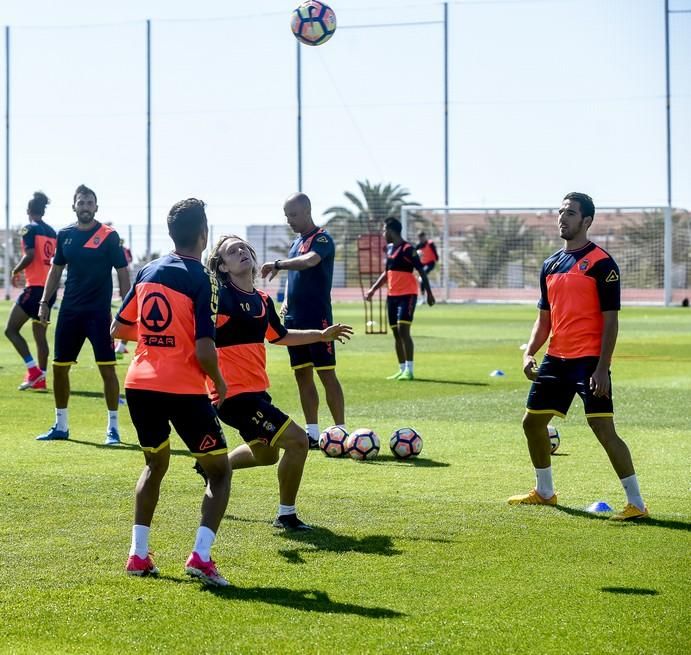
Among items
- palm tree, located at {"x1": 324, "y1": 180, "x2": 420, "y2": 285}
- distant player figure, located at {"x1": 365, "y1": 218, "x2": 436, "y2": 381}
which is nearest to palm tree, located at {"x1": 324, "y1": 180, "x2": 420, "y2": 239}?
palm tree, located at {"x1": 324, "y1": 180, "x2": 420, "y2": 285}

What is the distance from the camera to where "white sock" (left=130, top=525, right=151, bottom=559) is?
686 centimetres

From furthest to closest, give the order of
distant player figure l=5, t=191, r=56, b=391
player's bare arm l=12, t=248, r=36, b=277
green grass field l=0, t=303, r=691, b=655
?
player's bare arm l=12, t=248, r=36, b=277, distant player figure l=5, t=191, r=56, b=391, green grass field l=0, t=303, r=691, b=655

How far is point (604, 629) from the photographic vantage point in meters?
5.89

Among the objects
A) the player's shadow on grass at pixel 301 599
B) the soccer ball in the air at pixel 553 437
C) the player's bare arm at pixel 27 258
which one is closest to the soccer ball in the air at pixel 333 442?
the soccer ball in the air at pixel 553 437

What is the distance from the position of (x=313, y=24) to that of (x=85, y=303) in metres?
8.00

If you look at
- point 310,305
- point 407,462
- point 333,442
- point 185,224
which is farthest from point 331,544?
point 310,305

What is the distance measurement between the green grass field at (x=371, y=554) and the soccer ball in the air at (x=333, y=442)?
140 millimetres

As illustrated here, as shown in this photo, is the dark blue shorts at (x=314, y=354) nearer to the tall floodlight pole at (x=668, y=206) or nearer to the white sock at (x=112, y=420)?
the white sock at (x=112, y=420)

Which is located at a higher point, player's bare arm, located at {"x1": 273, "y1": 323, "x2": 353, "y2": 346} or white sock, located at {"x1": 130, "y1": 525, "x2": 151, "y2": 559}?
player's bare arm, located at {"x1": 273, "y1": 323, "x2": 353, "y2": 346}

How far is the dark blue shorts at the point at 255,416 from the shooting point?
7816mm

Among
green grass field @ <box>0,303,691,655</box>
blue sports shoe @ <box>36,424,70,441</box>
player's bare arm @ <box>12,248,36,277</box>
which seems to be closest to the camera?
green grass field @ <box>0,303,691,655</box>

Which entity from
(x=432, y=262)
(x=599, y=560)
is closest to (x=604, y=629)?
(x=599, y=560)

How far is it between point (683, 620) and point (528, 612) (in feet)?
2.42

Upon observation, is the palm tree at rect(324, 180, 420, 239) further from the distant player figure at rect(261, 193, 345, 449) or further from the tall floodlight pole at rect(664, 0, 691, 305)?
the distant player figure at rect(261, 193, 345, 449)
